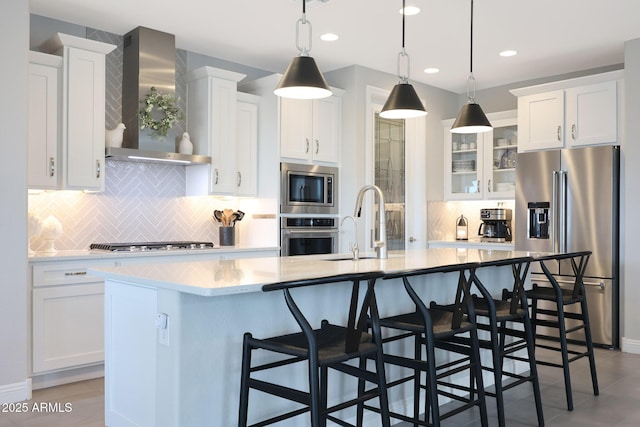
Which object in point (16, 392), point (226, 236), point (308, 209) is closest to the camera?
point (16, 392)

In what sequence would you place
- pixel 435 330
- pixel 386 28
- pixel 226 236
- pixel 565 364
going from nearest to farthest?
pixel 435 330, pixel 565 364, pixel 386 28, pixel 226 236

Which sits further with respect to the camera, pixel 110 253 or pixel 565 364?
pixel 110 253

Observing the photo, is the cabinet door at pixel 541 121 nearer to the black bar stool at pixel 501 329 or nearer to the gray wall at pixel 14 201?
the black bar stool at pixel 501 329

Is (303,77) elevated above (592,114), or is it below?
below

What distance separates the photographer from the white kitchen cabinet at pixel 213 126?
508 cm

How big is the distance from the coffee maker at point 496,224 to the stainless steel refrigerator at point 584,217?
0.80 metres

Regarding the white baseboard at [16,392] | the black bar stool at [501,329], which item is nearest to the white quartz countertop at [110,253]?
the white baseboard at [16,392]

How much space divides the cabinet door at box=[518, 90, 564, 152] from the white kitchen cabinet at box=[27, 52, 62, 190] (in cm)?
432

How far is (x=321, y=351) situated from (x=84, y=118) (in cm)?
299

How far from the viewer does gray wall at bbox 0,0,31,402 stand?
3.57m

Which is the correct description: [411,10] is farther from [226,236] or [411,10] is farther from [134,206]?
[134,206]

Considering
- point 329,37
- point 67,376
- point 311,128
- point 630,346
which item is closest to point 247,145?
point 311,128

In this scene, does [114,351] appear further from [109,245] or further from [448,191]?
[448,191]

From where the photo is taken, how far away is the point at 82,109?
430 centimetres
